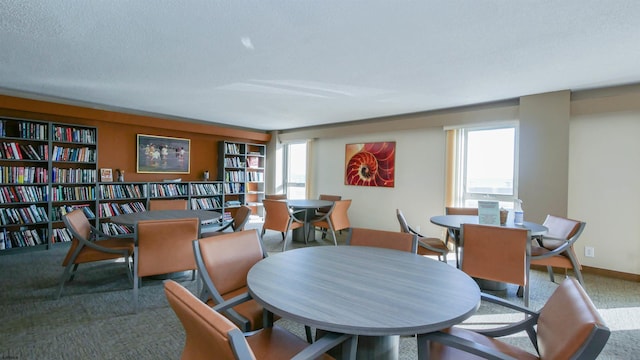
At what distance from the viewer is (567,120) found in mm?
3760

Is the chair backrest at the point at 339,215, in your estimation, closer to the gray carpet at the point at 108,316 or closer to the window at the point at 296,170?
the window at the point at 296,170

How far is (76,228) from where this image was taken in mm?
2857

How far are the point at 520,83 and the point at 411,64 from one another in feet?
5.08

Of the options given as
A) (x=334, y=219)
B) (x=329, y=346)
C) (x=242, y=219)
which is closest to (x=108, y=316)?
(x=242, y=219)

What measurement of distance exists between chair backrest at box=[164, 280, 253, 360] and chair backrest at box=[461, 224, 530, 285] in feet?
7.53

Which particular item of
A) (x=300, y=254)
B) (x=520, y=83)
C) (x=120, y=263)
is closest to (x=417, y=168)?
(x=520, y=83)

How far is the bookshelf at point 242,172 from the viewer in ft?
22.4

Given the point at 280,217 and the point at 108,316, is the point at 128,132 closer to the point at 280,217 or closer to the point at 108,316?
the point at 280,217

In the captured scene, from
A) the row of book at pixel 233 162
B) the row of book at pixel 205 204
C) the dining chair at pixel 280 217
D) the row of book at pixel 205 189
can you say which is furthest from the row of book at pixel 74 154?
the dining chair at pixel 280 217

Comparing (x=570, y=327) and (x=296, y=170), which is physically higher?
(x=296, y=170)

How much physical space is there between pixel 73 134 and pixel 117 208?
4.51 feet

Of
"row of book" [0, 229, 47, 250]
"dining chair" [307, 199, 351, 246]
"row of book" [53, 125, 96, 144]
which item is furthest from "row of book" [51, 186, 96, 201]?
"dining chair" [307, 199, 351, 246]

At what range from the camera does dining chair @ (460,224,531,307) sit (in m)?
2.41

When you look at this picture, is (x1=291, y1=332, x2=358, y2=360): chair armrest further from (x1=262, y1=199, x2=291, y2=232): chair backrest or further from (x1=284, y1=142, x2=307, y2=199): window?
(x1=284, y1=142, x2=307, y2=199): window
